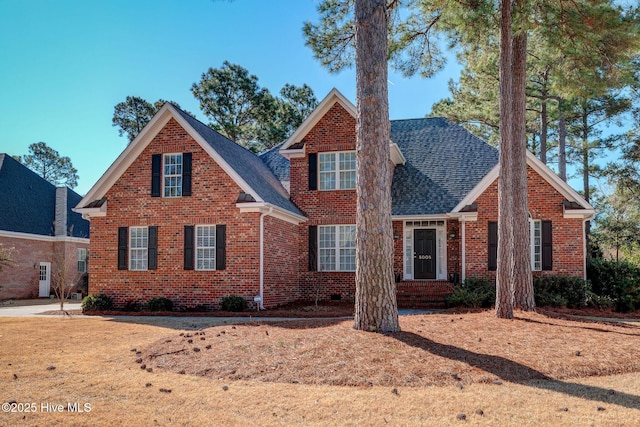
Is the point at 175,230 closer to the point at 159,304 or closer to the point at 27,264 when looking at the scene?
the point at 159,304

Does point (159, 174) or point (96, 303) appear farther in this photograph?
point (159, 174)

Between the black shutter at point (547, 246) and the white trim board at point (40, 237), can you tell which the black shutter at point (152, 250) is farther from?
the black shutter at point (547, 246)

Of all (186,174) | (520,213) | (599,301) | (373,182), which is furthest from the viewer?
(186,174)

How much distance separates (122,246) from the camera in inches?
652

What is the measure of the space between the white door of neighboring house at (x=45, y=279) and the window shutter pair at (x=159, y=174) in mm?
13460

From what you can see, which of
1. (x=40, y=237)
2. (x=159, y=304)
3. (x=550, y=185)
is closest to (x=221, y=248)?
(x=159, y=304)

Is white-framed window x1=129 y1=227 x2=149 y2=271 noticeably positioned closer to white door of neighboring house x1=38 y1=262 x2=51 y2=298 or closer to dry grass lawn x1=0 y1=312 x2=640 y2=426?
dry grass lawn x1=0 y1=312 x2=640 y2=426

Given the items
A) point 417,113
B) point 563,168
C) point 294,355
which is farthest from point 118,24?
point 417,113

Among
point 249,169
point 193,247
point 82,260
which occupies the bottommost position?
point 82,260

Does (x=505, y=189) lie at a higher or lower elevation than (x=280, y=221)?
higher

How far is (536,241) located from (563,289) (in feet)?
5.97

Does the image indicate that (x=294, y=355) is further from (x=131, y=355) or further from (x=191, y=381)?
(x=131, y=355)

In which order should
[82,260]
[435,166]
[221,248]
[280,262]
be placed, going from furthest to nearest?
1. [82,260]
2. [435,166]
3. [280,262]
4. [221,248]

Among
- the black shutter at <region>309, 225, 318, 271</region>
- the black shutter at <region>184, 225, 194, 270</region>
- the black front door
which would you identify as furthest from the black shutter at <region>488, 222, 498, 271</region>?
the black shutter at <region>184, 225, 194, 270</region>
